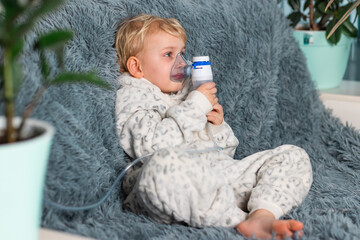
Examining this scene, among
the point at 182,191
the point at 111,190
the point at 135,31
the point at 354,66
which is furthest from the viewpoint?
the point at 354,66

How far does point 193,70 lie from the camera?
1.37 metres

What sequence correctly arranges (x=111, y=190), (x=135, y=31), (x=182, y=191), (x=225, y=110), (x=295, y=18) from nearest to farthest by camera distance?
1. (x=182, y=191)
2. (x=111, y=190)
3. (x=135, y=31)
4. (x=225, y=110)
5. (x=295, y=18)

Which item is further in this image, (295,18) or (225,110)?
(295,18)

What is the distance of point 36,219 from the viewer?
0.73 metres

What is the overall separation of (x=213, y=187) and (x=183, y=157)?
0.10 meters

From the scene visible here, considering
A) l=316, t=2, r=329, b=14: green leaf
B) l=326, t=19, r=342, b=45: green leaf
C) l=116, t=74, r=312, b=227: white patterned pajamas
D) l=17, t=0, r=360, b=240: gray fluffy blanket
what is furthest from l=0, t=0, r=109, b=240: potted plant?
l=316, t=2, r=329, b=14: green leaf

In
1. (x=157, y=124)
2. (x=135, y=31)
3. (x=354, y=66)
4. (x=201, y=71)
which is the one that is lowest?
(x=354, y=66)

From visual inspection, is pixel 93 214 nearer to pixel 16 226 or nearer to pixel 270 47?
pixel 16 226

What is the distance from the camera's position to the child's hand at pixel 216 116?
140 centimetres

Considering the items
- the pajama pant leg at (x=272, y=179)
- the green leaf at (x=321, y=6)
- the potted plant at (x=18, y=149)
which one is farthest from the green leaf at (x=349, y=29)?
the potted plant at (x=18, y=149)

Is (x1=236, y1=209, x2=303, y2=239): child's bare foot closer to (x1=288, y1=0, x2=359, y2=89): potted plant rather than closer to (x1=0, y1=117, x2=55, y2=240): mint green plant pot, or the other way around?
(x1=0, y1=117, x2=55, y2=240): mint green plant pot

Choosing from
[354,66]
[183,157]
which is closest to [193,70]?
[183,157]

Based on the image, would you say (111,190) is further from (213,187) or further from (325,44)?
(325,44)

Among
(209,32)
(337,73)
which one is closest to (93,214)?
(209,32)
